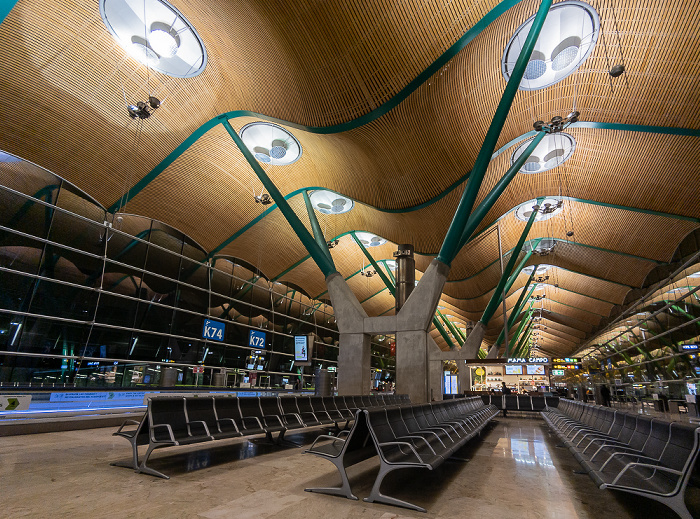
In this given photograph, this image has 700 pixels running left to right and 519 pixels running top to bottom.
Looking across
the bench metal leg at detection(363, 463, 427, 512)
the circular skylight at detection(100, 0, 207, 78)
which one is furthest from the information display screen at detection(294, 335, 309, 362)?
the bench metal leg at detection(363, 463, 427, 512)

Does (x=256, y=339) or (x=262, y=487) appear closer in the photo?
(x=262, y=487)

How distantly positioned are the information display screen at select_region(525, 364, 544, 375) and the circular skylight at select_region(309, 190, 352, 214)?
13.3 metres

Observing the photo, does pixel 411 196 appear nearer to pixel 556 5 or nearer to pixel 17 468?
pixel 556 5

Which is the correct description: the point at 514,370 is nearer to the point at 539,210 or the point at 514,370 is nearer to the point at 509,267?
the point at 509,267

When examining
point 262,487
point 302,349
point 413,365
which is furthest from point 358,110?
point 262,487

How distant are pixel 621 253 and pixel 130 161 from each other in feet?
88.7

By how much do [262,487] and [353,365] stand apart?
35.6 ft

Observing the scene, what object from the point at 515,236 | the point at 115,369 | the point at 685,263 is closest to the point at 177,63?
the point at 115,369

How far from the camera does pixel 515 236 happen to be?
2692cm

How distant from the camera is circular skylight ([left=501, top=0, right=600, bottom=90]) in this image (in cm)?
1323

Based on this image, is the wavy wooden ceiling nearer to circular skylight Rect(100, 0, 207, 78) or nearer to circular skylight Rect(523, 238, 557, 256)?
circular skylight Rect(100, 0, 207, 78)

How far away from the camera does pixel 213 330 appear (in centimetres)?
2202

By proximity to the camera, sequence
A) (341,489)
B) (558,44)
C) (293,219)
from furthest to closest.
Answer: (293,219)
(558,44)
(341,489)

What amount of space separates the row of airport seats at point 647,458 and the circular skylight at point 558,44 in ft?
40.7
